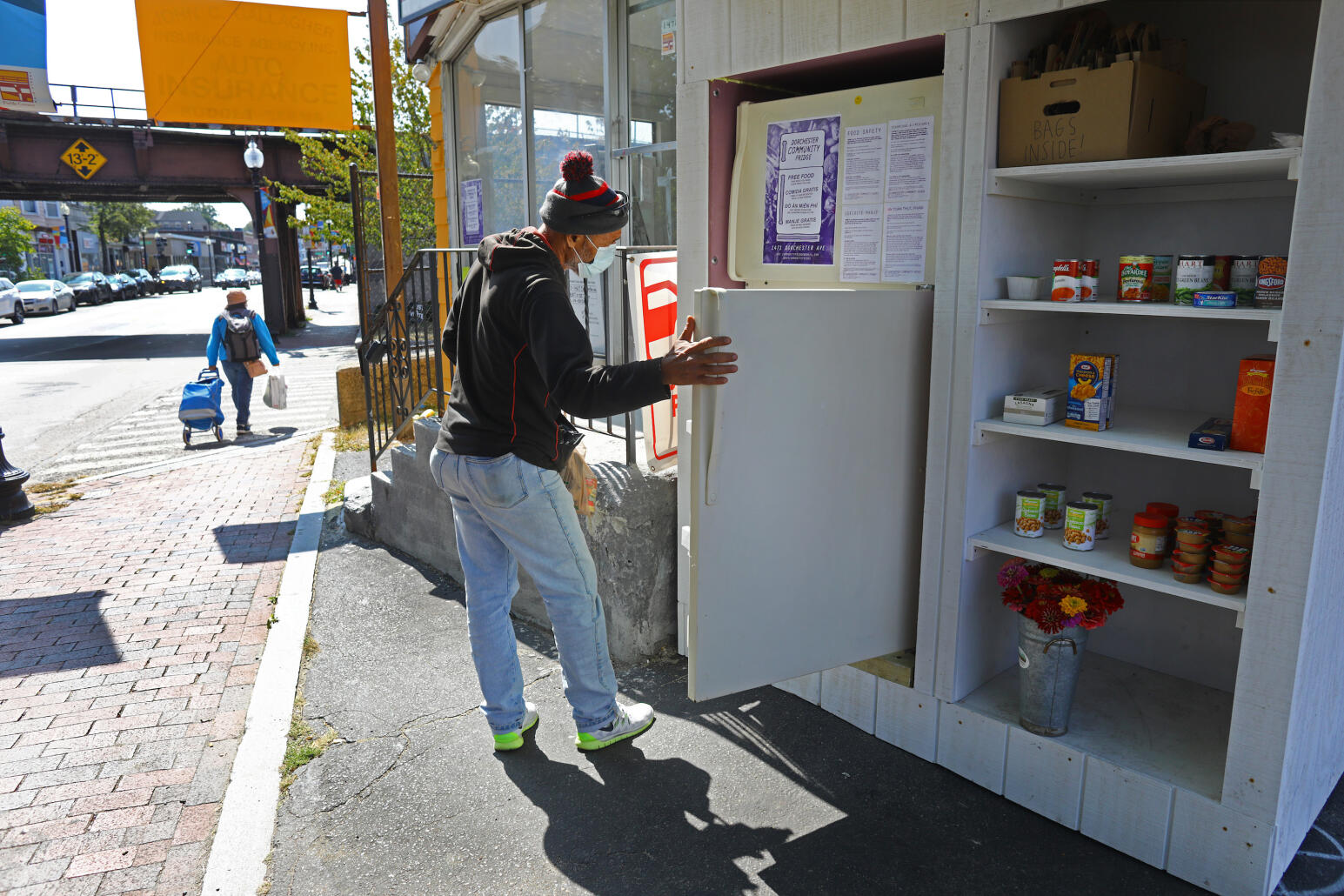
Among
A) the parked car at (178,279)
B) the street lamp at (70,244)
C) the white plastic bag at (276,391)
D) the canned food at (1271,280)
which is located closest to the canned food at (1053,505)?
the canned food at (1271,280)

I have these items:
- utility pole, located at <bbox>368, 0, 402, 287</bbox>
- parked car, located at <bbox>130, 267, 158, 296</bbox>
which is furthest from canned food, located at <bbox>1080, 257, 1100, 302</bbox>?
parked car, located at <bbox>130, 267, 158, 296</bbox>

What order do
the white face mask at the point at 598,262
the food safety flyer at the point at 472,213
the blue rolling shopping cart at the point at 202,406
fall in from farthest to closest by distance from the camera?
the blue rolling shopping cart at the point at 202,406
the food safety flyer at the point at 472,213
the white face mask at the point at 598,262

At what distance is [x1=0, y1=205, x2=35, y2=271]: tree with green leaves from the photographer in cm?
4641

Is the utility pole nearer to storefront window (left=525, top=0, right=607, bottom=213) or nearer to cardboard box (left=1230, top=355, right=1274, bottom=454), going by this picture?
storefront window (left=525, top=0, right=607, bottom=213)

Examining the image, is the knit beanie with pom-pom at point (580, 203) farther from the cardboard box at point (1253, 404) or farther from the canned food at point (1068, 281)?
the cardboard box at point (1253, 404)

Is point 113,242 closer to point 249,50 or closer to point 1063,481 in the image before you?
point 249,50

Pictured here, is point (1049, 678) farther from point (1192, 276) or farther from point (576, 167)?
point (576, 167)

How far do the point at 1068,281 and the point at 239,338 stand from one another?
9909 mm

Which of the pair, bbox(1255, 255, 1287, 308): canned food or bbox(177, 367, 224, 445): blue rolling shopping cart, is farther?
bbox(177, 367, 224, 445): blue rolling shopping cart

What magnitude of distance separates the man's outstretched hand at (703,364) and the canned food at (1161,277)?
1.42 metres

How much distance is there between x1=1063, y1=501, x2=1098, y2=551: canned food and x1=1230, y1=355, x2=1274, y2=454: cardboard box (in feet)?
1.79

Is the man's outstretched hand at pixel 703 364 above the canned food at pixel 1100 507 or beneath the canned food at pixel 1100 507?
above

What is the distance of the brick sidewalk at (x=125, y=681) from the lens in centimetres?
299

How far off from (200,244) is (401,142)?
4474 inches
